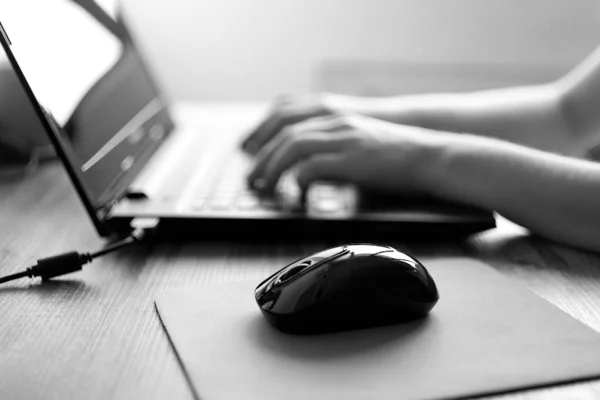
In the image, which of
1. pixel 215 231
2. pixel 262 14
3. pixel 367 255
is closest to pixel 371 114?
pixel 215 231

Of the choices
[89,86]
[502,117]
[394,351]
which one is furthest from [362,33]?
[394,351]

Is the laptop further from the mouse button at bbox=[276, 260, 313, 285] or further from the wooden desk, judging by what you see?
the mouse button at bbox=[276, 260, 313, 285]

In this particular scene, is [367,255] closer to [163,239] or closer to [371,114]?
[163,239]

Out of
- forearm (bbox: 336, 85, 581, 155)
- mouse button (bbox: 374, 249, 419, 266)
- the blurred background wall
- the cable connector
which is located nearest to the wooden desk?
the cable connector

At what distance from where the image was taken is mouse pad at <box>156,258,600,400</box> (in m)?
0.40

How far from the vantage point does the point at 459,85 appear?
200 centimetres

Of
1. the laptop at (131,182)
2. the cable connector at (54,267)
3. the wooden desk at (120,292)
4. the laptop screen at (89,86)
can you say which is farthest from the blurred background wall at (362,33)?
the cable connector at (54,267)

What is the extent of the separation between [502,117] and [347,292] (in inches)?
21.6

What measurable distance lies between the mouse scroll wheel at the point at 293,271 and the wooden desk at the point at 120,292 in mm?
89

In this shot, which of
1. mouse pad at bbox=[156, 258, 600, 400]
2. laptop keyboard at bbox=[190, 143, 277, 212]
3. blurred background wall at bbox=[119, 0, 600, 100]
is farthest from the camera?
blurred background wall at bbox=[119, 0, 600, 100]

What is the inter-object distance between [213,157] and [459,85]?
1.26m

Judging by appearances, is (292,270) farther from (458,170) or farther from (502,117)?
(502,117)

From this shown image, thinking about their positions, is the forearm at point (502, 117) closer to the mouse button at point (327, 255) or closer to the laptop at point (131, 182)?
the laptop at point (131, 182)

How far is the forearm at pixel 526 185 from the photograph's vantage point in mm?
634
